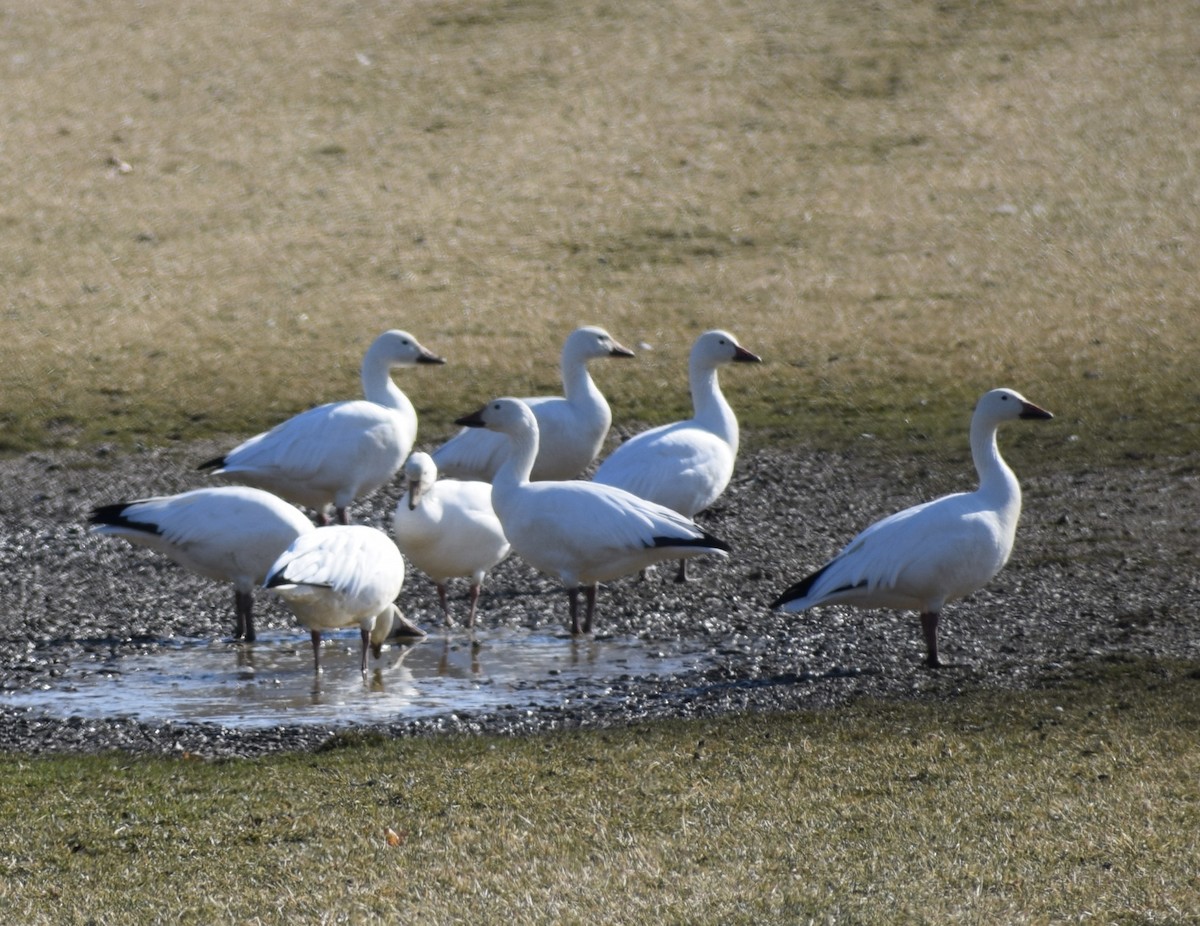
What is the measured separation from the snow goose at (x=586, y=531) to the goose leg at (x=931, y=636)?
110cm

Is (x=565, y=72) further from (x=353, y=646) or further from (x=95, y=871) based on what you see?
(x=95, y=871)

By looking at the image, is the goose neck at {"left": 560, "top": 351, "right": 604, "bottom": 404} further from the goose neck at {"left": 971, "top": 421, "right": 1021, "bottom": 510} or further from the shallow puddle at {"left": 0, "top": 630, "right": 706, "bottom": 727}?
the goose neck at {"left": 971, "top": 421, "right": 1021, "bottom": 510}

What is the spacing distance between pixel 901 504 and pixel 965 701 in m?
4.27

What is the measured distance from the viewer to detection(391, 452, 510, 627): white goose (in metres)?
9.25

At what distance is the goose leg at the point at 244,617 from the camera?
29.6 feet

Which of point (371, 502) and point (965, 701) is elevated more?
point (965, 701)

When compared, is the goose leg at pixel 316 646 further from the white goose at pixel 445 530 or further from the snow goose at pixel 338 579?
the white goose at pixel 445 530

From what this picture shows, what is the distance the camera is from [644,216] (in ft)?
64.7

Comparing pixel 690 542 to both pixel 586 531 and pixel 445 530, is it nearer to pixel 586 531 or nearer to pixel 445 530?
pixel 586 531

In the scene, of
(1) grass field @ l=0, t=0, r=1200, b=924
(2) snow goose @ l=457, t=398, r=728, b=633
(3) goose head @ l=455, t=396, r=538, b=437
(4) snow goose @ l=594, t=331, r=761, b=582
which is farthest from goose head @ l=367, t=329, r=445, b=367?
(2) snow goose @ l=457, t=398, r=728, b=633

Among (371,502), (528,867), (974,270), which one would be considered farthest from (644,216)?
(528,867)

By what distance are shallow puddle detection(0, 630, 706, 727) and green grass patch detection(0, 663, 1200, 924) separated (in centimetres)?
74

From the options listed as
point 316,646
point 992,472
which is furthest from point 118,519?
point 992,472

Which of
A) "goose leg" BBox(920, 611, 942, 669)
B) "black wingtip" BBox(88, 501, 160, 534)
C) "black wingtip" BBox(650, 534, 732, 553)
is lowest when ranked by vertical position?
"goose leg" BBox(920, 611, 942, 669)
